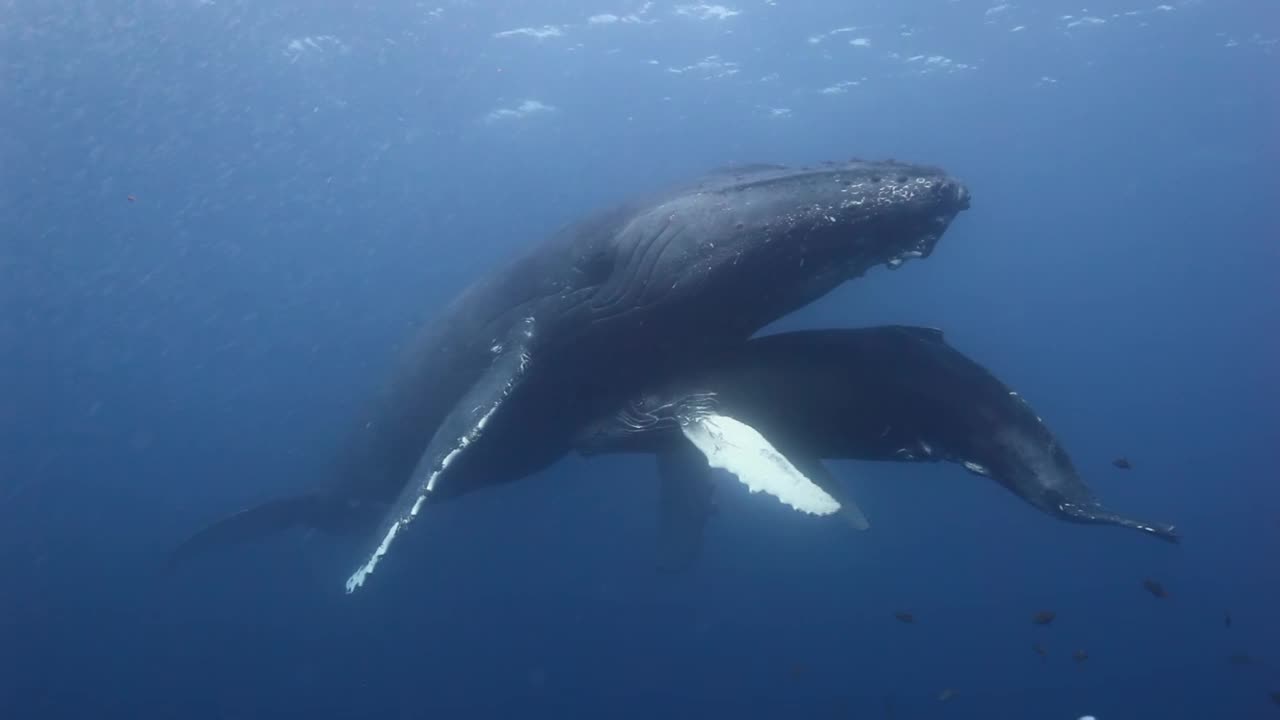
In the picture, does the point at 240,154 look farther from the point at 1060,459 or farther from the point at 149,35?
the point at 1060,459

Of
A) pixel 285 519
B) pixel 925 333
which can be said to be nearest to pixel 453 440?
pixel 925 333

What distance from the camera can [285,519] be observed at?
1585cm

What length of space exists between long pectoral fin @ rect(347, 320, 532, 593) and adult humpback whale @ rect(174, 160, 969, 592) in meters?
0.02

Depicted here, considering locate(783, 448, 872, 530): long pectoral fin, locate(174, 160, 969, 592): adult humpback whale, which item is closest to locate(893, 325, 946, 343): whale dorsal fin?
locate(174, 160, 969, 592): adult humpback whale

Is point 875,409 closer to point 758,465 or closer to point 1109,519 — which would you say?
point 758,465

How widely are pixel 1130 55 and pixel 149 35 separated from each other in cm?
4556

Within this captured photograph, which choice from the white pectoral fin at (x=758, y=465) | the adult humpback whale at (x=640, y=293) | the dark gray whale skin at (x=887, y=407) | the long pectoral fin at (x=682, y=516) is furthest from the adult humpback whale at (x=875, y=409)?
the long pectoral fin at (x=682, y=516)

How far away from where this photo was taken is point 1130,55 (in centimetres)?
3859

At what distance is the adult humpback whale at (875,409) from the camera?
20.1 ft

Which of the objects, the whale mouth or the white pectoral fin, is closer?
the whale mouth

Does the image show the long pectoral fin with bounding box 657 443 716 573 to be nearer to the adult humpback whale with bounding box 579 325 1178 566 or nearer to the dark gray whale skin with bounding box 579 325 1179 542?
the adult humpback whale with bounding box 579 325 1178 566

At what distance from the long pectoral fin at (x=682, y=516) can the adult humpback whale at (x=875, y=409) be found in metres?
5.19

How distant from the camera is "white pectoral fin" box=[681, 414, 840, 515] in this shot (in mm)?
6230

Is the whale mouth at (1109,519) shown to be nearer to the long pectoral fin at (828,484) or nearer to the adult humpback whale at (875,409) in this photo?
the adult humpback whale at (875,409)
